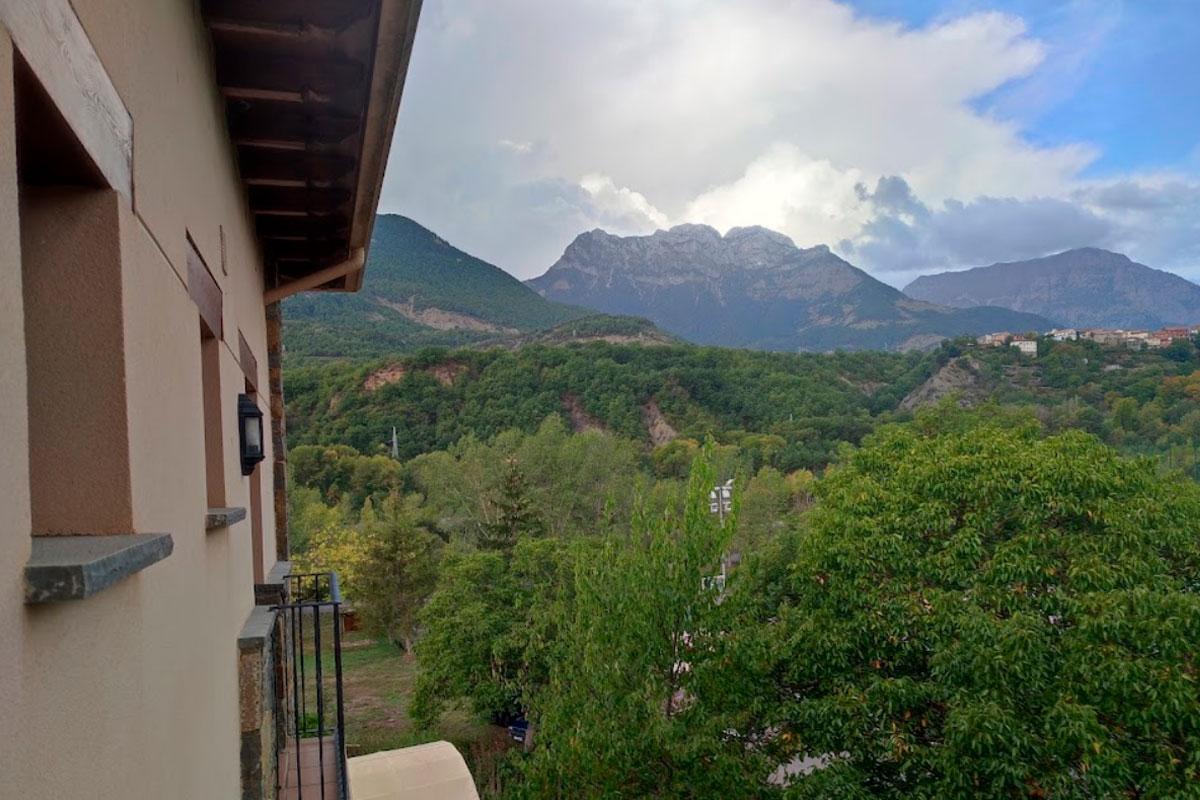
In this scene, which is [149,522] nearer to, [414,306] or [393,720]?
[393,720]

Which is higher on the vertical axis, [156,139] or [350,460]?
[156,139]

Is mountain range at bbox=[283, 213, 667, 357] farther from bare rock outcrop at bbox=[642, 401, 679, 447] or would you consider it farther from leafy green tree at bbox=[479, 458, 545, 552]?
leafy green tree at bbox=[479, 458, 545, 552]

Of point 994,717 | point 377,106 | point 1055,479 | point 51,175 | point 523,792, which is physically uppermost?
point 377,106

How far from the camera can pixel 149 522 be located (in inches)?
71.9

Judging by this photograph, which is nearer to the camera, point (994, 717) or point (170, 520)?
point (170, 520)

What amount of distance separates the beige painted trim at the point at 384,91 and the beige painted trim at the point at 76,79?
953mm

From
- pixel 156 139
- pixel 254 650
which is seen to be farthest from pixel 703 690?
pixel 156 139

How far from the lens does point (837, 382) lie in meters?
63.0

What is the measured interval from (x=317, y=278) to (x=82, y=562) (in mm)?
4794

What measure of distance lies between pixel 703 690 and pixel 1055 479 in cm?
399

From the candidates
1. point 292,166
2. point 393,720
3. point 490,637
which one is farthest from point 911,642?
point 393,720

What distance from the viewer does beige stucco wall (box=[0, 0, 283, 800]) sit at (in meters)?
1.14

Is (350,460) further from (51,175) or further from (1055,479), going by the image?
(51,175)

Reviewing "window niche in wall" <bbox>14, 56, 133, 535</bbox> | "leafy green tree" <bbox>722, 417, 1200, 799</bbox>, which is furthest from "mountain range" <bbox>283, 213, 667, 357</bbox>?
"window niche in wall" <bbox>14, 56, 133, 535</bbox>
